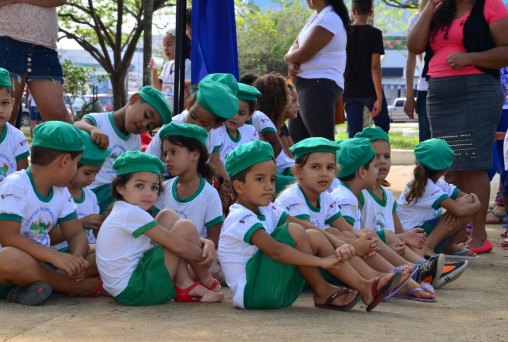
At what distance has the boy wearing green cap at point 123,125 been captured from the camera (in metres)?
6.21

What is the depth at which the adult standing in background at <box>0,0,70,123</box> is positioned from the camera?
21.0 ft

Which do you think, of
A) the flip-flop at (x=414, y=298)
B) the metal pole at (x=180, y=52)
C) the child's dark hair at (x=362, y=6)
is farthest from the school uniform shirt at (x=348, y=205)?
the child's dark hair at (x=362, y=6)

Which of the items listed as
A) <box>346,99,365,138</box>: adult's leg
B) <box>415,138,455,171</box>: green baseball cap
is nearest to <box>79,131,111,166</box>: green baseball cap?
<box>415,138,455,171</box>: green baseball cap

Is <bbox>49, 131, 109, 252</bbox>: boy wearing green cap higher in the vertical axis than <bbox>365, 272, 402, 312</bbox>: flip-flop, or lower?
higher

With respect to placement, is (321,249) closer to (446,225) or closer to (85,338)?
(85,338)

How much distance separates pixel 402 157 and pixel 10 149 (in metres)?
11.6

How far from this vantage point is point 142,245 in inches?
209

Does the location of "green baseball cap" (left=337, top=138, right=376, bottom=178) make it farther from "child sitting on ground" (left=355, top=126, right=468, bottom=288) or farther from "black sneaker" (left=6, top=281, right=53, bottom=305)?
"black sneaker" (left=6, top=281, right=53, bottom=305)

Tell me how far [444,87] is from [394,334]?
3195 millimetres

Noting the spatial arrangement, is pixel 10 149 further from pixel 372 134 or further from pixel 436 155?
pixel 436 155

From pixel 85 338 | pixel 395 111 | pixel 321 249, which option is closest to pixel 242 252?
pixel 321 249

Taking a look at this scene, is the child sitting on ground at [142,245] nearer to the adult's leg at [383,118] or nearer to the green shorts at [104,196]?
the green shorts at [104,196]

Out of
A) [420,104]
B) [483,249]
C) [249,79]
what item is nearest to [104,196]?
[249,79]

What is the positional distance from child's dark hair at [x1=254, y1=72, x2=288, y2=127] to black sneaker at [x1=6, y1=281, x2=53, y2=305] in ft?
10.7
